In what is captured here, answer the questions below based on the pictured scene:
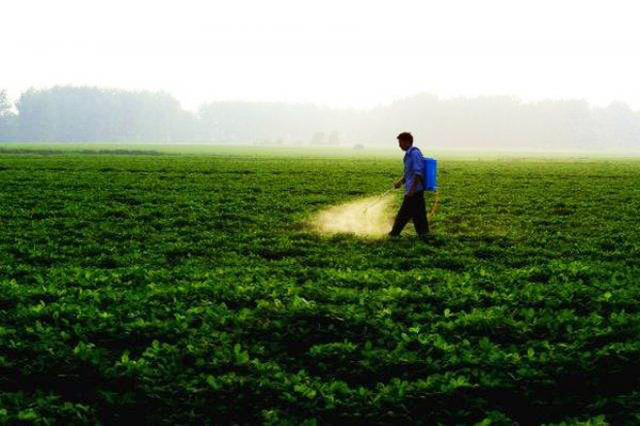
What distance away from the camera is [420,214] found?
44.0 feet

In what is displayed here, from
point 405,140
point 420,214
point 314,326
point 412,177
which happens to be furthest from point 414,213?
point 314,326

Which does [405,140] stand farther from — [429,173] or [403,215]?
[403,215]

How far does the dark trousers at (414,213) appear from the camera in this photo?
13.0m

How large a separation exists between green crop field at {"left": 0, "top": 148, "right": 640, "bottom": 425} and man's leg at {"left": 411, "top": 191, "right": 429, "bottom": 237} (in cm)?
35

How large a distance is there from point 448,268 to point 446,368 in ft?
17.0

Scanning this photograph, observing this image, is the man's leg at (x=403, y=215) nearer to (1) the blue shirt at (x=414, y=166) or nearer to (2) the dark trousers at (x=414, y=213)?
(2) the dark trousers at (x=414, y=213)

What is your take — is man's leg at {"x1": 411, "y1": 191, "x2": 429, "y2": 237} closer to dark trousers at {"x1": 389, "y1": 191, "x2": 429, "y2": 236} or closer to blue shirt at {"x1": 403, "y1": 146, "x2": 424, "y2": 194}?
dark trousers at {"x1": 389, "y1": 191, "x2": 429, "y2": 236}

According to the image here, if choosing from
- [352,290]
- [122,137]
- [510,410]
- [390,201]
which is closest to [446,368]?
[510,410]

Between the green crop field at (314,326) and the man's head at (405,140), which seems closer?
the green crop field at (314,326)

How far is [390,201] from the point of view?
69.9 feet

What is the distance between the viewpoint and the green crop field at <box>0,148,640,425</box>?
5738mm

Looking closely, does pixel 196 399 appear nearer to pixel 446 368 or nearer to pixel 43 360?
pixel 43 360

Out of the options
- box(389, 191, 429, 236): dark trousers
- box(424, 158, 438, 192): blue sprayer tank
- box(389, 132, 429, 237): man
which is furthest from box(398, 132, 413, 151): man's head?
box(389, 191, 429, 236): dark trousers

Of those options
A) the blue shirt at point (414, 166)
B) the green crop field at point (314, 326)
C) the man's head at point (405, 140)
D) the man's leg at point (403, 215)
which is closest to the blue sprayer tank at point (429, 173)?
the blue shirt at point (414, 166)
